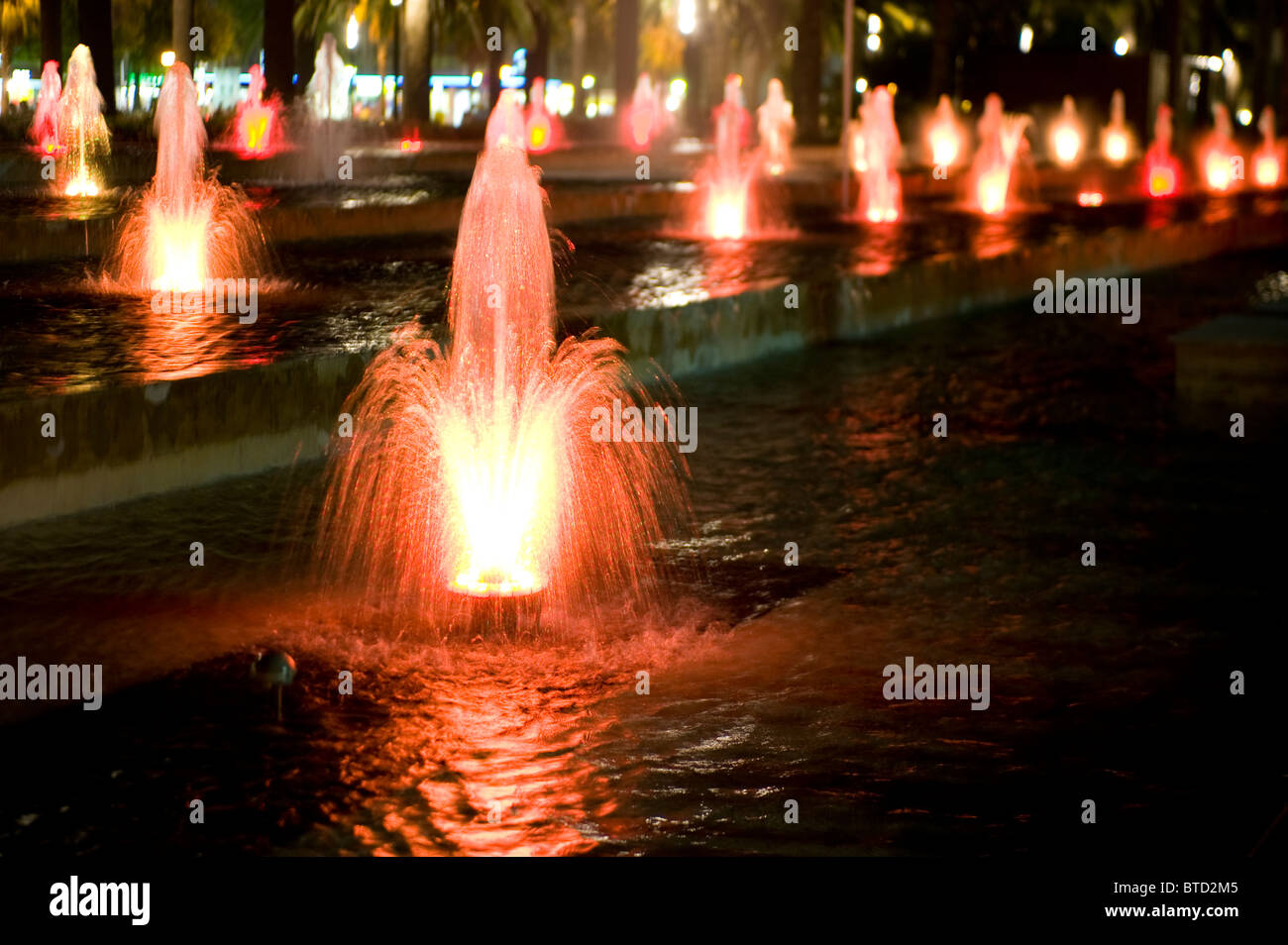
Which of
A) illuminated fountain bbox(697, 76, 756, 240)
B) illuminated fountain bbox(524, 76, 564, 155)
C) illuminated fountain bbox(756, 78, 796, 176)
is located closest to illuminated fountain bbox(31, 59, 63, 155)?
illuminated fountain bbox(697, 76, 756, 240)

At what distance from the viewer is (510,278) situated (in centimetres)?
1032

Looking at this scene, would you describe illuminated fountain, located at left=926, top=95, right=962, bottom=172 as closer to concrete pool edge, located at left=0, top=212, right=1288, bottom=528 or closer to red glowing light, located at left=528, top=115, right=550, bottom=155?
red glowing light, located at left=528, top=115, right=550, bottom=155

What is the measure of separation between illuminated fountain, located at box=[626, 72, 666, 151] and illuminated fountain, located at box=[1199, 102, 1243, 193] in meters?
11.7

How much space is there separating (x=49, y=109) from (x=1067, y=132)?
2507 centimetres

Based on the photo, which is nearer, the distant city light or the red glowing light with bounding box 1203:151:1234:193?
the red glowing light with bounding box 1203:151:1234:193

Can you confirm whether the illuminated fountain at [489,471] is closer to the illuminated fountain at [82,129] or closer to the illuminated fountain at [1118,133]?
the illuminated fountain at [82,129]

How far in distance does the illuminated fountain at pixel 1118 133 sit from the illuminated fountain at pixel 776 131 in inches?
305

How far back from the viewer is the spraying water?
3747 centimetres

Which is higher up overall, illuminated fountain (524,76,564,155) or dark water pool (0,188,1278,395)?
illuminated fountain (524,76,564,155)

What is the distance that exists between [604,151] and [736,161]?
6.98 meters

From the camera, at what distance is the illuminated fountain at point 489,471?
21.6 ft

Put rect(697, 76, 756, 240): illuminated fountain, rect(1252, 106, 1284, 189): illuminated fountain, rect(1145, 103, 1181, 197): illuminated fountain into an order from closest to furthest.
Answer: rect(697, 76, 756, 240): illuminated fountain → rect(1145, 103, 1181, 197): illuminated fountain → rect(1252, 106, 1284, 189): illuminated fountain

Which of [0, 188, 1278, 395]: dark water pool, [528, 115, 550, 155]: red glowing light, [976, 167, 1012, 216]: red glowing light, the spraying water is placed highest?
the spraying water
